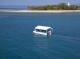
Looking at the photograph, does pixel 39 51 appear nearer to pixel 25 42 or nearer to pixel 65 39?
pixel 25 42

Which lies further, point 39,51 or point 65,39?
point 65,39

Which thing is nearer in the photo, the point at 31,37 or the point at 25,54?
the point at 25,54

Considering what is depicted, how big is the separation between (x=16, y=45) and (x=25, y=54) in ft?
10.9

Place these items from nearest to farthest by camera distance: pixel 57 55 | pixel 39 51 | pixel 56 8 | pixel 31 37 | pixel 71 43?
pixel 57 55 < pixel 39 51 < pixel 71 43 < pixel 31 37 < pixel 56 8

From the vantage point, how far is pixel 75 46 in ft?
64.2

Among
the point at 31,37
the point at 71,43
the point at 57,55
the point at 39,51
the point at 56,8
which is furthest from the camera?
the point at 56,8

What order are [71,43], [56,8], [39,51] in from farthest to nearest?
[56,8] → [71,43] → [39,51]

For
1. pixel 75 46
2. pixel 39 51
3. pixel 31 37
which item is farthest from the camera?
pixel 31 37

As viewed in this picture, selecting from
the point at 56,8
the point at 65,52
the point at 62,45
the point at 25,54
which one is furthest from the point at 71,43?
the point at 56,8

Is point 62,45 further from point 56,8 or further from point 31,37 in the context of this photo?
point 56,8

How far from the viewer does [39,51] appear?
59.3 ft

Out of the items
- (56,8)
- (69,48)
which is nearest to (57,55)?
(69,48)

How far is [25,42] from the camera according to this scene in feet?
71.1

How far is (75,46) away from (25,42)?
4402mm
